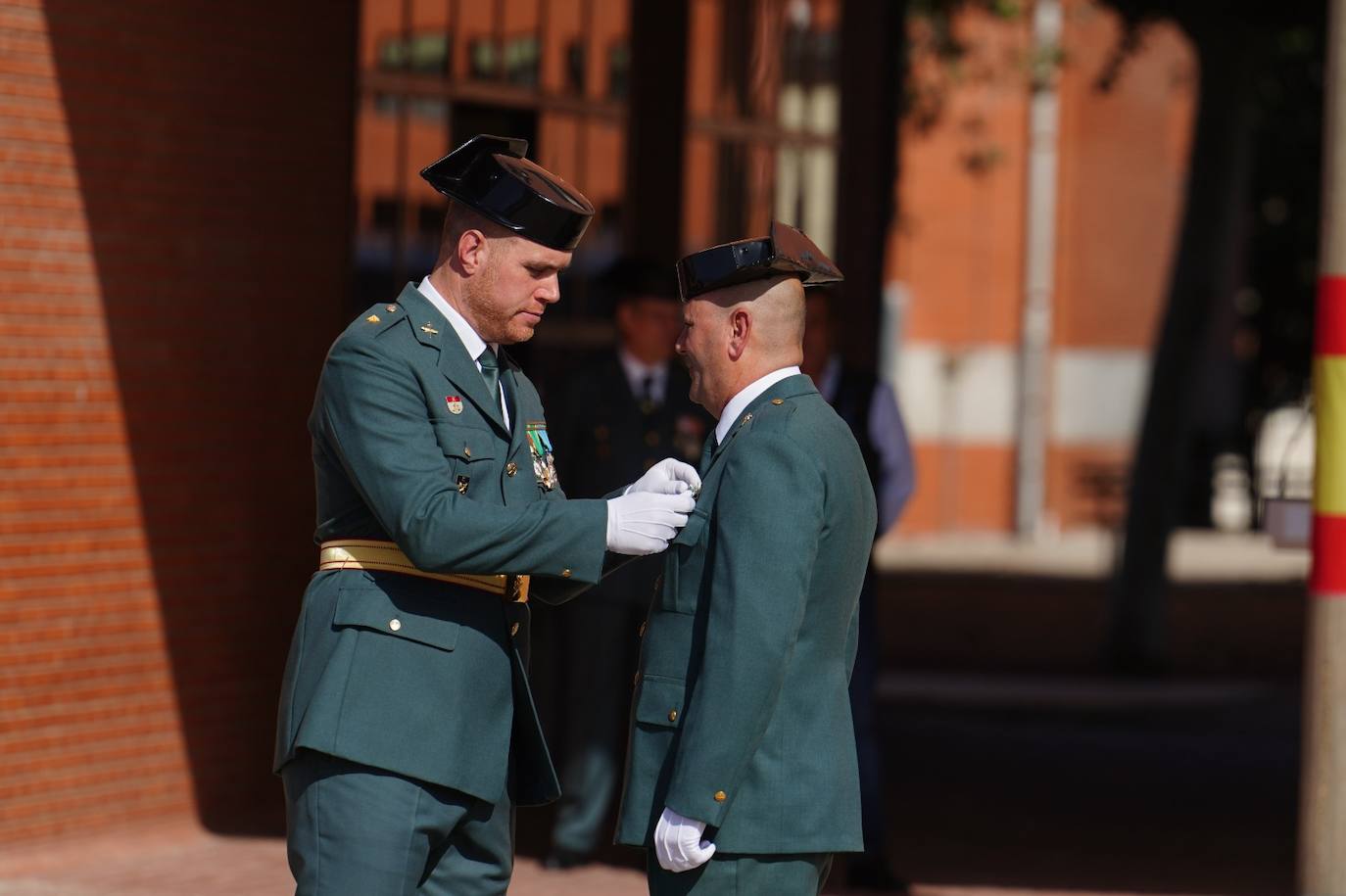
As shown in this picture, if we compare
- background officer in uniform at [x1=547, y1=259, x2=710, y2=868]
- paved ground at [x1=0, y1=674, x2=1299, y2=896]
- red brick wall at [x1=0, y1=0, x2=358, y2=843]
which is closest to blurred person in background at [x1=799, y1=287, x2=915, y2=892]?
paved ground at [x1=0, y1=674, x2=1299, y2=896]

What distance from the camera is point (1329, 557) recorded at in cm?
333

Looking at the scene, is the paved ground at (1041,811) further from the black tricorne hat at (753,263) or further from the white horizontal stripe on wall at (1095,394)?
the white horizontal stripe on wall at (1095,394)

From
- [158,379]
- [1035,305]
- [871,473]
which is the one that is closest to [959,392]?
[1035,305]

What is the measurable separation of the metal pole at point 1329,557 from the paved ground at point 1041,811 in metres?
3.45

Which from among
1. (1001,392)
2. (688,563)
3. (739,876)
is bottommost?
(739,876)

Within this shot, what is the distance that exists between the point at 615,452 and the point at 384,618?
11.5 feet

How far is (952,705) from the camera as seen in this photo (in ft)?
41.4

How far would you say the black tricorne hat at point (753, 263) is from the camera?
352 cm

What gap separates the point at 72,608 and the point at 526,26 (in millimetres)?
3507

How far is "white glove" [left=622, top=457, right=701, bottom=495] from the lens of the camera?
3553 mm

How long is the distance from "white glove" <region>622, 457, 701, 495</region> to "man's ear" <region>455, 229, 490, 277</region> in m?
0.51

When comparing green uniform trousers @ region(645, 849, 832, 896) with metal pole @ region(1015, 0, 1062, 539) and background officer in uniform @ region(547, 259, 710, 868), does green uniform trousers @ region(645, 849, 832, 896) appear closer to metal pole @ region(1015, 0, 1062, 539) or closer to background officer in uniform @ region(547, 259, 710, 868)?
background officer in uniform @ region(547, 259, 710, 868)

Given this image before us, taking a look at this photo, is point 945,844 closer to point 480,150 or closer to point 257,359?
point 257,359

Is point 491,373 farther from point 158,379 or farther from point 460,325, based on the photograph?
point 158,379
